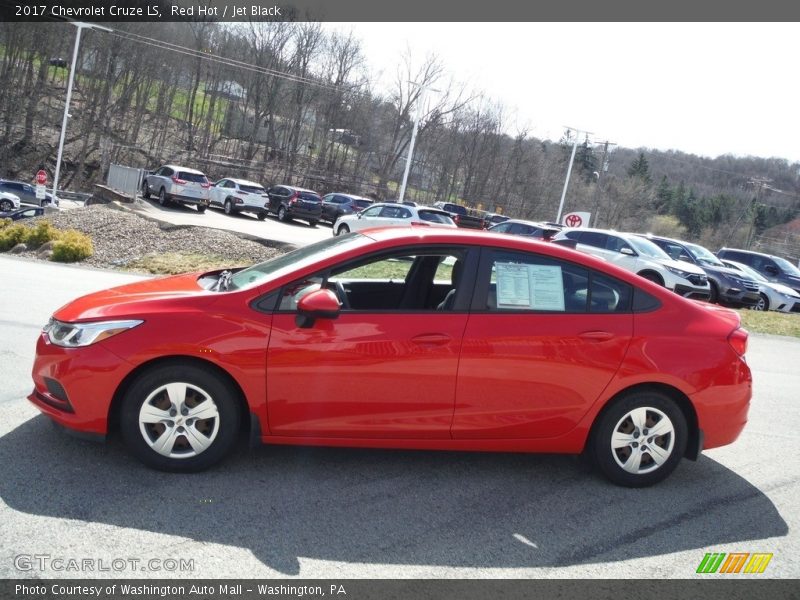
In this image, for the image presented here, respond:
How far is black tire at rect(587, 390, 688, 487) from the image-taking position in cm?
465

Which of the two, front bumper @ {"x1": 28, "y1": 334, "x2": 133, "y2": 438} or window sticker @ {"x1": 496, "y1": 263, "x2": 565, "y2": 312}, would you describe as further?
window sticker @ {"x1": 496, "y1": 263, "x2": 565, "y2": 312}

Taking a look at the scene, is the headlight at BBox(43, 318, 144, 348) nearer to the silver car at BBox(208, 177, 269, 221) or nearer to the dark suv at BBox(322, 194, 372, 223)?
the silver car at BBox(208, 177, 269, 221)

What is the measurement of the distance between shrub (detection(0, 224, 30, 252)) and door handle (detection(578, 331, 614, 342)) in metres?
16.3

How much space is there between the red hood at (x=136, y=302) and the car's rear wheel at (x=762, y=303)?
20745 millimetres

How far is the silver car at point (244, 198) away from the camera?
114 feet

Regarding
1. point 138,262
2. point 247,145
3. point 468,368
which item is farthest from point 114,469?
point 247,145

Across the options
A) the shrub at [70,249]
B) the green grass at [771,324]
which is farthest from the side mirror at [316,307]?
the green grass at [771,324]

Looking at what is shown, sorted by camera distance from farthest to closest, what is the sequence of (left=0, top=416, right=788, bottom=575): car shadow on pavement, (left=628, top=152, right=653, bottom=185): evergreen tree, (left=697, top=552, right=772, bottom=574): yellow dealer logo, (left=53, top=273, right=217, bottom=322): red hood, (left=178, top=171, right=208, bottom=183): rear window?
1. (left=628, top=152, right=653, bottom=185): evergreen tree
2. (left=178, top=171, right=208, bottom=183): rear window
3. (left=53, top=273, right=217, bottom=322): red hood
4. (left=697, top=552, right=772, bottom=574): yellow dealer logo
5. (left=0, top=416, right=788, bottom=575): car shadow on pavement

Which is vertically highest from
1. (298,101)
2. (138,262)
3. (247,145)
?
(298,101)

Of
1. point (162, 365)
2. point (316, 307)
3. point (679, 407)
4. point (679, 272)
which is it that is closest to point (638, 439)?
point (679, 407)

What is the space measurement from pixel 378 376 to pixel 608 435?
1668 mm

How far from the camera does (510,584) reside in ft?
11.3

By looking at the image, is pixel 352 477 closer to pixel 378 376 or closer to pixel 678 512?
pixel 378 376

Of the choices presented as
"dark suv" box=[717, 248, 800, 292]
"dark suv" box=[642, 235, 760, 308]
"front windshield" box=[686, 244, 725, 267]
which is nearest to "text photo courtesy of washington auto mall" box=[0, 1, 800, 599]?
"dark suv" box=[642, 235, 760, 308]
